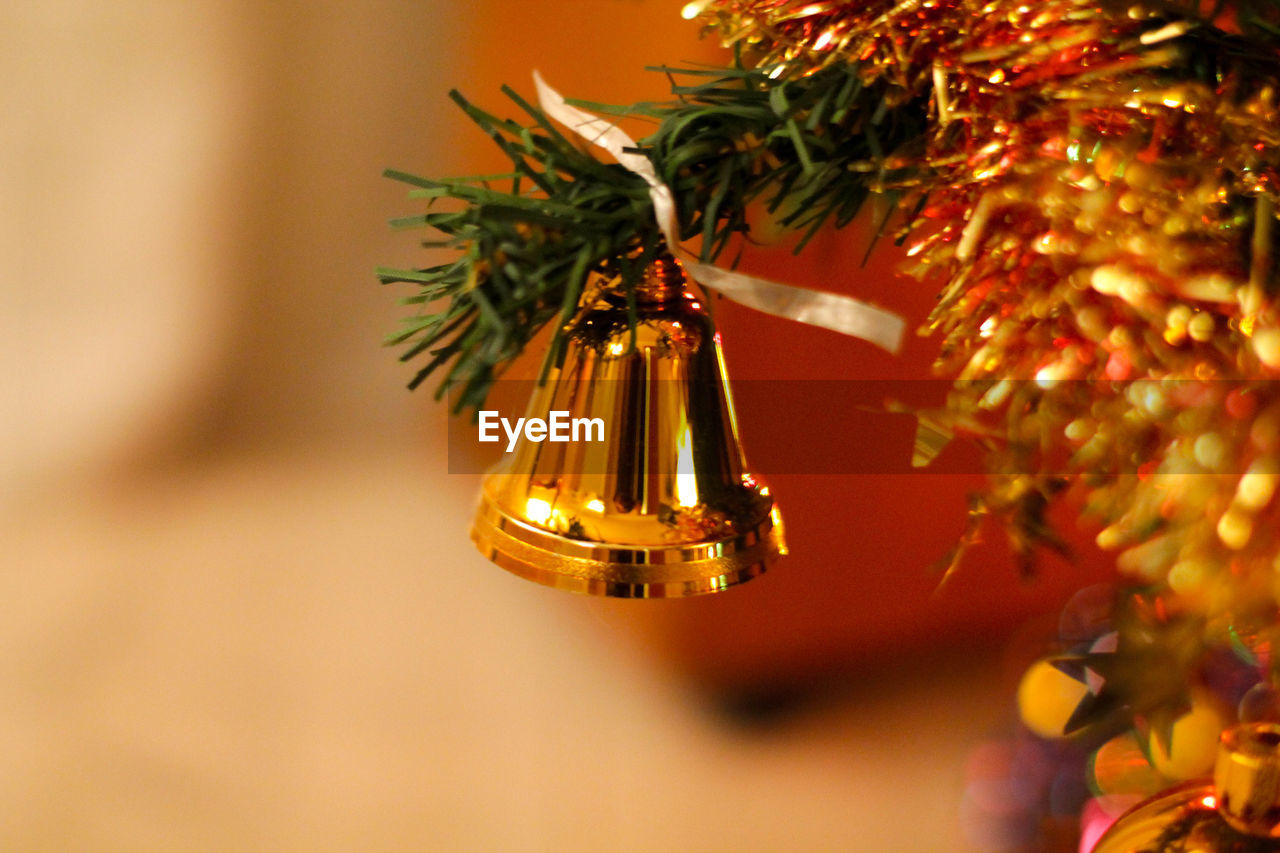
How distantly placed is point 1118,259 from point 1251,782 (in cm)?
17

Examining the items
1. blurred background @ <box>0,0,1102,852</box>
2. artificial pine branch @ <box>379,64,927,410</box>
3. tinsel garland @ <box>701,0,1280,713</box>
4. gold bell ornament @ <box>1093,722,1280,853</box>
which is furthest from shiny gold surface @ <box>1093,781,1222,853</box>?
blurred background @ <box>0,0,1102,852</box>

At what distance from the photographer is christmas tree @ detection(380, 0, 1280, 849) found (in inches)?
7.0

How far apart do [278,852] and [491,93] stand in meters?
0.65

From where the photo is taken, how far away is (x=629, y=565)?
297 millimetres

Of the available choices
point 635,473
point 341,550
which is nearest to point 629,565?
point 635,473

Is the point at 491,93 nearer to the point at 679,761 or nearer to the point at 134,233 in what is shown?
the point at 134,233

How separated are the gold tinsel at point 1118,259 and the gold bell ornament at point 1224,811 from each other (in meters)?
0.09

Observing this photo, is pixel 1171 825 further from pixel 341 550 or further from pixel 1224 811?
pixel 341 550

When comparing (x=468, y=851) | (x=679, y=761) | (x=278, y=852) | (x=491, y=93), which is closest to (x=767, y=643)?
(x=679, y=761)

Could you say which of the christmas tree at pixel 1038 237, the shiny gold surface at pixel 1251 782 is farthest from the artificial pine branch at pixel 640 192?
the shiny gold surface at pixel 1251 782

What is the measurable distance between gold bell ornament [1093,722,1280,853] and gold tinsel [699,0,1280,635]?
89 millimetres

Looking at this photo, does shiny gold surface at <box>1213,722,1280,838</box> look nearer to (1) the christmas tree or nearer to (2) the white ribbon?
(1) the christmas tree

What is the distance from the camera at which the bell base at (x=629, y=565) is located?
→ 30cm

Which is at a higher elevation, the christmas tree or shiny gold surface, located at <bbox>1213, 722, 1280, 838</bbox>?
the christmas tree
